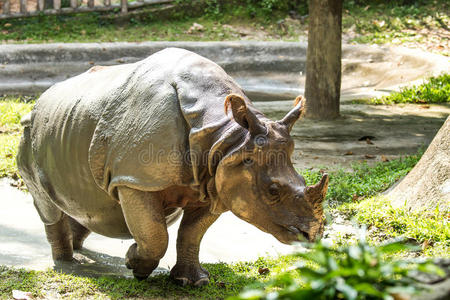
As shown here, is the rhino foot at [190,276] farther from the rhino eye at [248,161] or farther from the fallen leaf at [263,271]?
the rhino eye at [248,161]

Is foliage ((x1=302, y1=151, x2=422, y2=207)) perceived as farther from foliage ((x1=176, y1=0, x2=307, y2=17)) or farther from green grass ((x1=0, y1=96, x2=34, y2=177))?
foliage ((x1=176, y1=0, x2=307, y2=17))

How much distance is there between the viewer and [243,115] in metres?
3.96

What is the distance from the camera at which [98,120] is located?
4613mm

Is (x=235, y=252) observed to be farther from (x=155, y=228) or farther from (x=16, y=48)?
(x=16, y=48)

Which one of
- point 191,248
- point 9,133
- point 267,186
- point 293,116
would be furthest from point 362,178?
point 9,133

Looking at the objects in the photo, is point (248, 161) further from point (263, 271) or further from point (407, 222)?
point (407, 222)

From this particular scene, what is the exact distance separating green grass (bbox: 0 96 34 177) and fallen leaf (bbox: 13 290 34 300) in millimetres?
3498

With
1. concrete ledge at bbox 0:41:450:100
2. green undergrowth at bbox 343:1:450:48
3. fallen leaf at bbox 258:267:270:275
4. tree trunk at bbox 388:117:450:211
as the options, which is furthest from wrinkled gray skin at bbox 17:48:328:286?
green undergrowth at bbox 343:1:450:48

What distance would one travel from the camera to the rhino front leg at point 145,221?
4.31m

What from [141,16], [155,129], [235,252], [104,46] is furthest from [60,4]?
[155,129]

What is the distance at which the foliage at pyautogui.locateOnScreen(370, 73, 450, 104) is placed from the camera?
1092 cm

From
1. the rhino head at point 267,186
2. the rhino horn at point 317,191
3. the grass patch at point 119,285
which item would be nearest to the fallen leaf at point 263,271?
the grass patch at point 119,285

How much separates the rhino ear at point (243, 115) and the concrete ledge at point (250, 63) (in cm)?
865

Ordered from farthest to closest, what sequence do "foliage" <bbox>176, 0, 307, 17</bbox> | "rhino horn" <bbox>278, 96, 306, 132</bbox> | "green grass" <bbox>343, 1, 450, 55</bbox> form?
"foliage" <bbox>176, 0, 307, 17</bbox>
"green grass" <bbox>343, 1, 450, 55</bbox>
"rhino horn" <bbox>278, 96, 306, 132</bbox>
